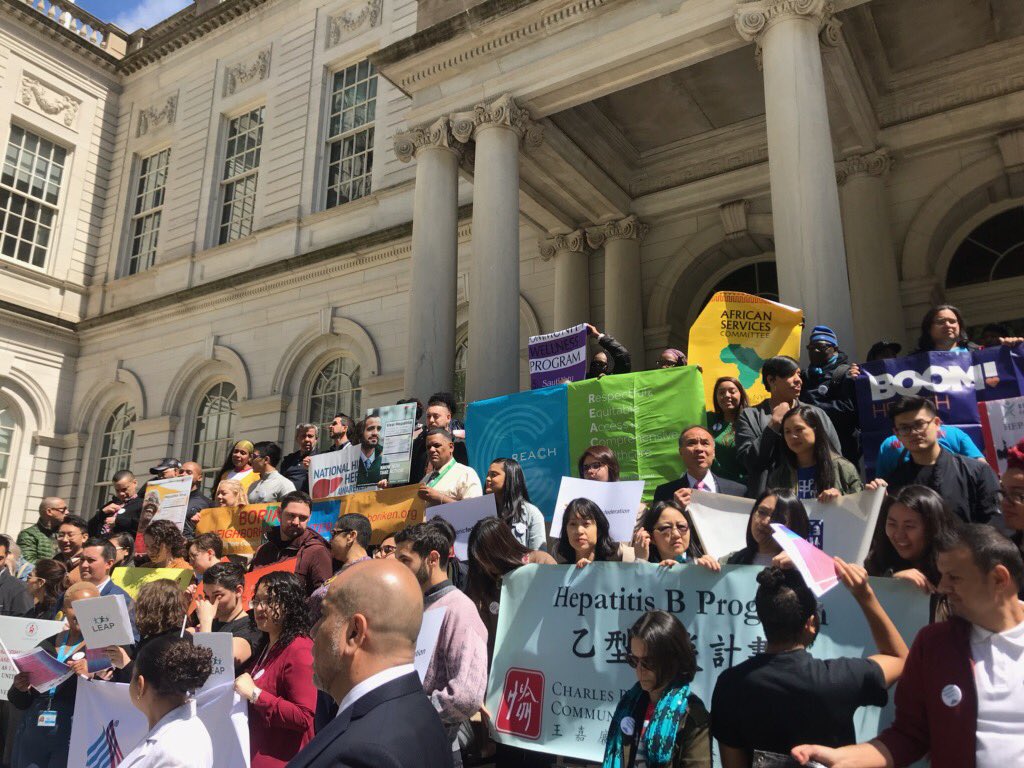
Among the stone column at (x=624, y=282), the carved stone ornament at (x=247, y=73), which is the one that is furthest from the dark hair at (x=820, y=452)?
the carved stone ornament at (x=247, y=73)

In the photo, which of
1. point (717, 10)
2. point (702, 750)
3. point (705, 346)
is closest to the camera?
point (702, 750)

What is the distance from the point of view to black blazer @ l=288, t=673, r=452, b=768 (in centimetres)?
200

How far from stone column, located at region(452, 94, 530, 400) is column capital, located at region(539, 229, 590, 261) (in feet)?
11.0

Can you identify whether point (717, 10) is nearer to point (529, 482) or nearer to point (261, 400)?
point (529, 482)

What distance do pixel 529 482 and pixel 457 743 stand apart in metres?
4.00

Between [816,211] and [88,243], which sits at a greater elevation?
[88,243]

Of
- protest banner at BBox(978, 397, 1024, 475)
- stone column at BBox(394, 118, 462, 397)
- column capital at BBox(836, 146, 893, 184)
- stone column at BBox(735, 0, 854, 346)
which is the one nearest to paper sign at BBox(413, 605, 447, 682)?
protest banner at BBox(978, 397, 1024, 475)

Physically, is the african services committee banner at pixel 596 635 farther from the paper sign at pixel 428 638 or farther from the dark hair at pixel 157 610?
the dark hair at pixel 157 610

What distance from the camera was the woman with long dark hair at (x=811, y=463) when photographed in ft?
14.7

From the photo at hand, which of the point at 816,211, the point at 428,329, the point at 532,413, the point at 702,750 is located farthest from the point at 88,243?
the point at 702,750

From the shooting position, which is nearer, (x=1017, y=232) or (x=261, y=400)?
(x=1017, y=232)

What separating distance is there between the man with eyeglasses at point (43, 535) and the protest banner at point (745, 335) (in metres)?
8.70

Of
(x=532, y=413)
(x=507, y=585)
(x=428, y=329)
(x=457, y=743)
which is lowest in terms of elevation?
(x=457, y=743)

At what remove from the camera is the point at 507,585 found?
4.48m
